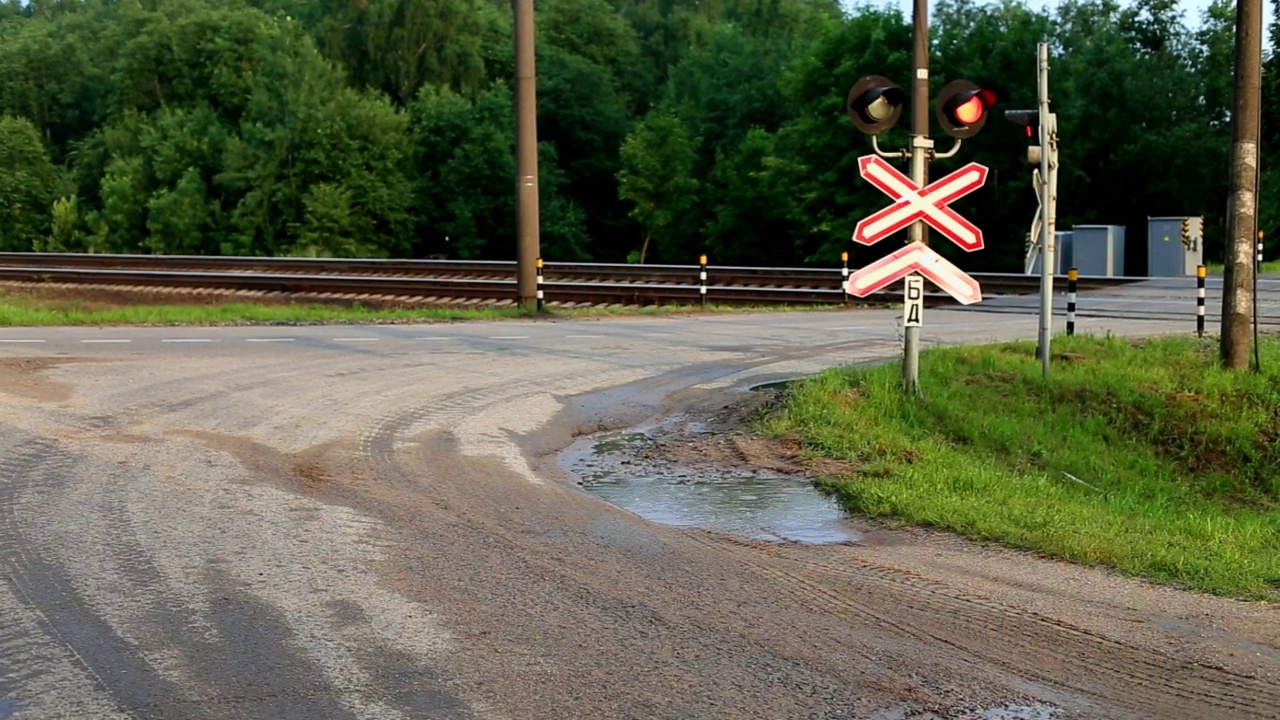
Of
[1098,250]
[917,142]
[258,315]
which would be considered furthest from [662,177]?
[917,142]

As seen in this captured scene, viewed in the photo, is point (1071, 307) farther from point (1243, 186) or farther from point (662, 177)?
point (662, 177)

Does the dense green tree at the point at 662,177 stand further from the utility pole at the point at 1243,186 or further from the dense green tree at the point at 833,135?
the utility pole at the point at 1243,186

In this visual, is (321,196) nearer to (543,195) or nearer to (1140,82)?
(543,195)

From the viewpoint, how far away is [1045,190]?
15.0 m

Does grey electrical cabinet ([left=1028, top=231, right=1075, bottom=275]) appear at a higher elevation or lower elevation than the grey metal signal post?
lower

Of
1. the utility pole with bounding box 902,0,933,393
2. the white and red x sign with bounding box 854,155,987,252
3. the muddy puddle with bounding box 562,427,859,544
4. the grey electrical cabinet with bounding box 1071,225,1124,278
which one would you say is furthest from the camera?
the grey electrical cabinet with bounding box 1071,225,1124,278

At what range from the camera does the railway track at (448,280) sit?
30.2m

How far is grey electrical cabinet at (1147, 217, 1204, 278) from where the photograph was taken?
115ft

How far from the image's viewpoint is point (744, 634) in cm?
628

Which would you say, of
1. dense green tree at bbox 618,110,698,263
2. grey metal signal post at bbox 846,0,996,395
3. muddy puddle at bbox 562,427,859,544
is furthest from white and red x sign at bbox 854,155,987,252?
dense green tree at bbox 618,110,698,263

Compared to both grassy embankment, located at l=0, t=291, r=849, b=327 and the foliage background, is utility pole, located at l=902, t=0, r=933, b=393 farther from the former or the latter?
the foliage background

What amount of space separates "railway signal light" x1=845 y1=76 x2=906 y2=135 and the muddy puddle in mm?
3341

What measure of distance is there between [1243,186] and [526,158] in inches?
494

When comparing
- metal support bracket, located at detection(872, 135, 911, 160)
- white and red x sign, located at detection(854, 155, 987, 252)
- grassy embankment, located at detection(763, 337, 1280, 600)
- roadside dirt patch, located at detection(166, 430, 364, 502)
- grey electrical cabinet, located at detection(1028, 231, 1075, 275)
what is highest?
metal support bracket, located at detection(872, 135, 911, 160)
